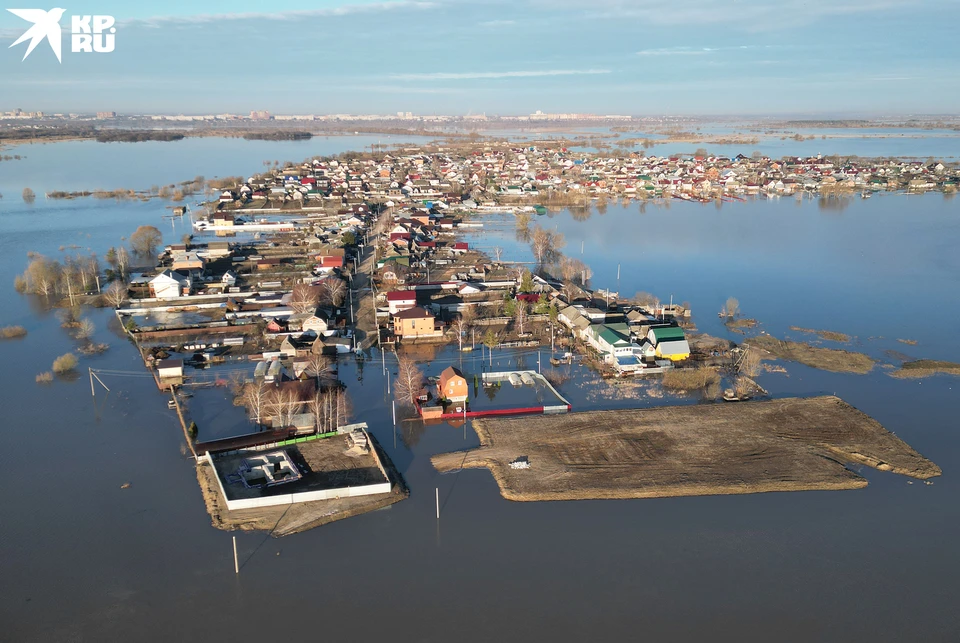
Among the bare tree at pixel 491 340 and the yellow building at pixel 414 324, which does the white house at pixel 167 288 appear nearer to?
the yellow building at pixel 414 324

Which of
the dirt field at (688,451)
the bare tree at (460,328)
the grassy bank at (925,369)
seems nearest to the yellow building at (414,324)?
the bare tree at (460,328)

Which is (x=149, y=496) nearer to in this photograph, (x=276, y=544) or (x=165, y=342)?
(x=276, y=544)

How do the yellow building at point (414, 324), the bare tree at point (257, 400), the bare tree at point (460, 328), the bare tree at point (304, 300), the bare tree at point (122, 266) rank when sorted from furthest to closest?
1. the bare tree at point (122, 266)
2. the bare tree at point (304, 300)
3. the yellow building at point (414, 324)
4. the bare tree at point (460, 328)
5. the bare tree at point (257, 400)

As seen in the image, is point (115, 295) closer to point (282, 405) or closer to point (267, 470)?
point (282, 405)

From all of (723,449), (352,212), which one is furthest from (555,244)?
(723,449)

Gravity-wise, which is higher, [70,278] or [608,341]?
[70,278]

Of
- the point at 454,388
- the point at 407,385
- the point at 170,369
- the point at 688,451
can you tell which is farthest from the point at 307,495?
the point at 688,451
